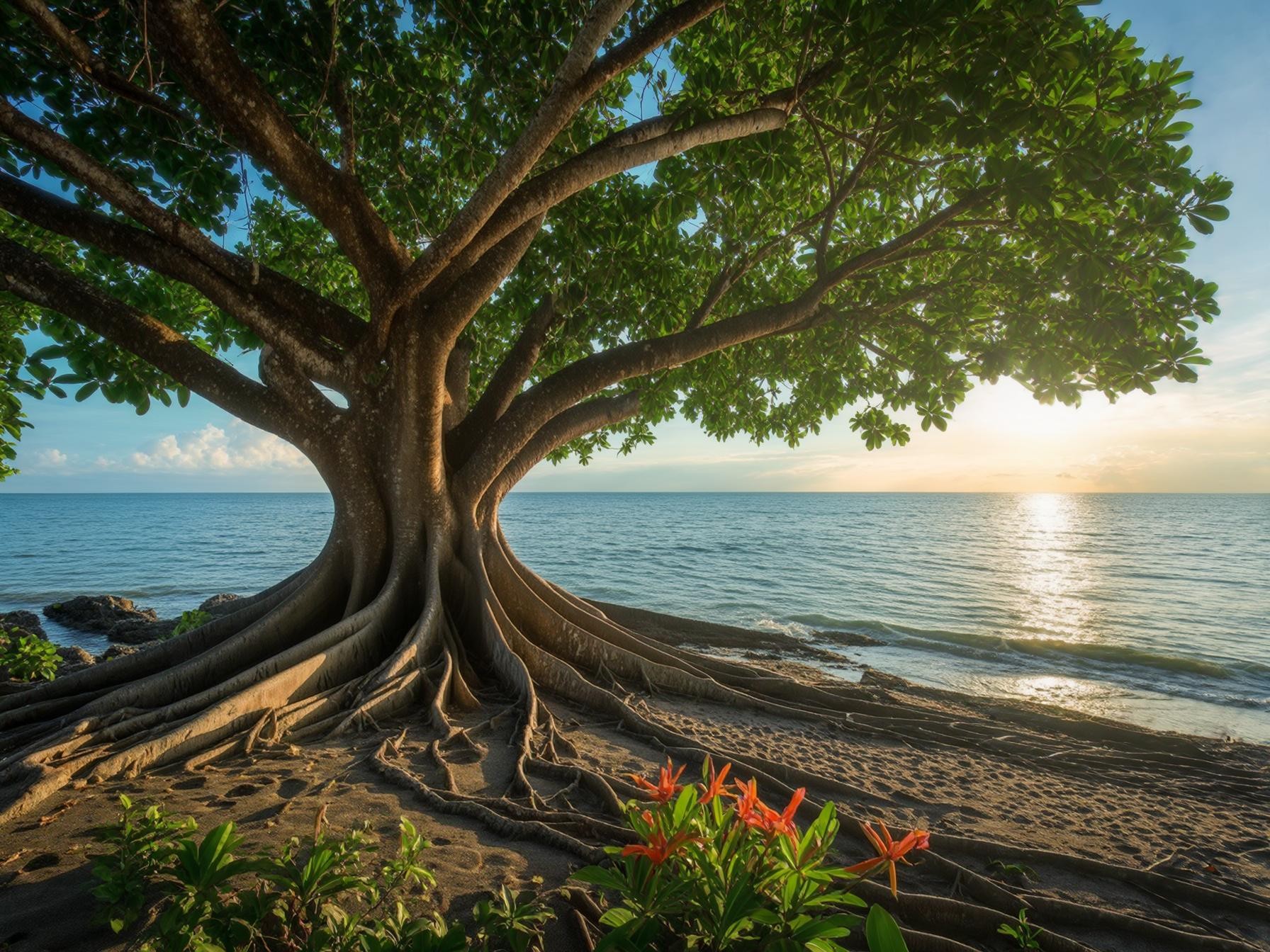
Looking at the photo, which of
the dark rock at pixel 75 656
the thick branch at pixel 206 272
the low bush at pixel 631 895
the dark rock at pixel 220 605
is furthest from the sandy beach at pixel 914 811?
the dark rock at pixel 220 605

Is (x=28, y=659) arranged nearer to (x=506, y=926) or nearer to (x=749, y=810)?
(x=506, y=926)

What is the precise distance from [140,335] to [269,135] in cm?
253

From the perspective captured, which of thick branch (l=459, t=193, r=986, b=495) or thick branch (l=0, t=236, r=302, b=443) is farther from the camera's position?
thick branch (l=459, t=193, r=986, b=495)

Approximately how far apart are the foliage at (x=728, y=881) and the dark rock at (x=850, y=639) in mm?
13093

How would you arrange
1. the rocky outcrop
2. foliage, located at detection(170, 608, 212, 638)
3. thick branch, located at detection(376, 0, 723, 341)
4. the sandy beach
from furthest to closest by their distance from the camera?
the rocky outcrop → foliage, located at detection(170, 608, 212, 638) → thick branch, located at detection(376, 0, 723, 341) → the sandy beach

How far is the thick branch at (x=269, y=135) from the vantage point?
13.4ft

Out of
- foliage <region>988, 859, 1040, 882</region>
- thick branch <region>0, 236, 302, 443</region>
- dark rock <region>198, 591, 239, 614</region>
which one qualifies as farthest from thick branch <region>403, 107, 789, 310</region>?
dark rock <region>198, 591, 239, 614</region>

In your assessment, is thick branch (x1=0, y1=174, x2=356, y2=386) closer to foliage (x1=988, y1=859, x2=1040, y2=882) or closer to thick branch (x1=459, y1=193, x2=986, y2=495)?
thick branch (x1=459, y1=193, x2=986, y2=495)

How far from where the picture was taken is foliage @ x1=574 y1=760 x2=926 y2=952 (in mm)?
1681

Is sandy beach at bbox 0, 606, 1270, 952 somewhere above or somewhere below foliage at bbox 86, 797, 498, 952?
below

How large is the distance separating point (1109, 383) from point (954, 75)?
11.1ft

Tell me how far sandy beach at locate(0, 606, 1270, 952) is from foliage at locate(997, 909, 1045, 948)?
0.19ft

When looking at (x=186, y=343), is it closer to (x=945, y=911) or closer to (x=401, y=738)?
(x=401, y=738)

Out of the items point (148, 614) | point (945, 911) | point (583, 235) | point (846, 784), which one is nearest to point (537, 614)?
point (846, 784)
